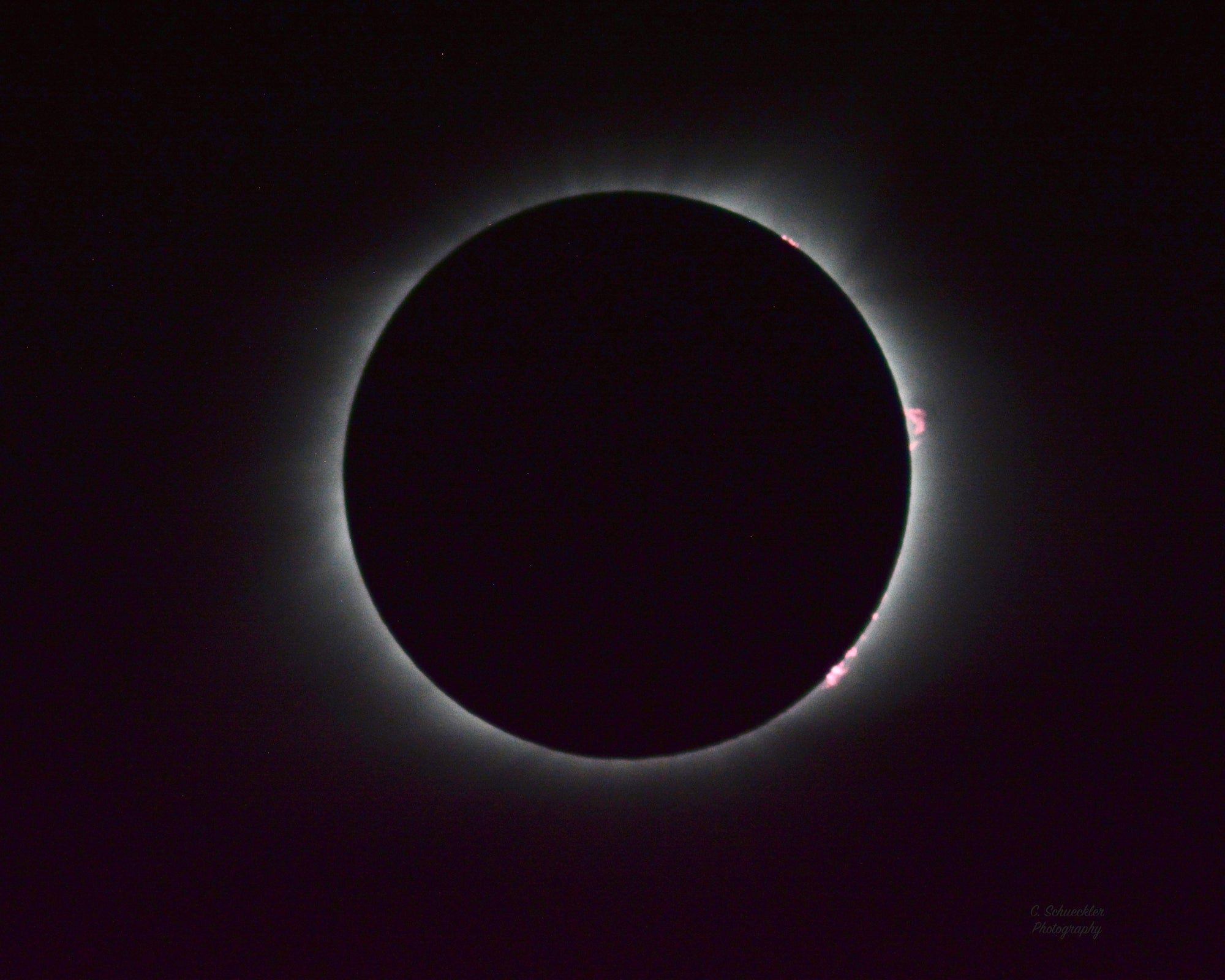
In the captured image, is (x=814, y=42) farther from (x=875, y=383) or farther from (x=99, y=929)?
(x=99, y=929)

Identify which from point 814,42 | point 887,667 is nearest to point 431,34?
point 814,42

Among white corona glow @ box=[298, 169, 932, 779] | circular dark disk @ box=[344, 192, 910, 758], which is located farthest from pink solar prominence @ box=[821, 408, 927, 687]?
circular dark disk @ box=[344, 192, 910, 758]

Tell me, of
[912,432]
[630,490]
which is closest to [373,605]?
[630,490]

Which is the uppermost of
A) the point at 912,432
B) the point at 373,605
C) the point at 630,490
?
the point at 912,432

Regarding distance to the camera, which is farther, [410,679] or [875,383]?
[410,679]

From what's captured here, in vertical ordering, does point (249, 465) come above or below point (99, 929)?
above

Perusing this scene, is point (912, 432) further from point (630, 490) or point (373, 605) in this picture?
point (373, 605)
